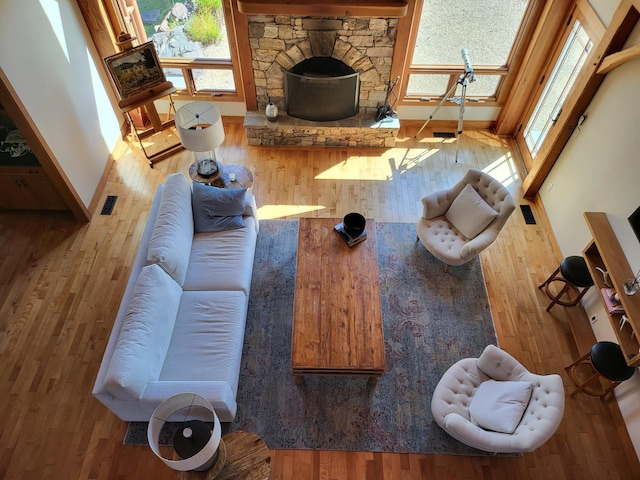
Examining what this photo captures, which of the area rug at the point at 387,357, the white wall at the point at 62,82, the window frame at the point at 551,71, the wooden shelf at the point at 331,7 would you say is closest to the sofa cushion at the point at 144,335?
the area rug at the point at 387,357

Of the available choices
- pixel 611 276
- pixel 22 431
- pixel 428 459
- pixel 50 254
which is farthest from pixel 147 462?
pixel 611 276

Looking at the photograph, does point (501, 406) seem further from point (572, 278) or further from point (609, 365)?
point (572, 278)

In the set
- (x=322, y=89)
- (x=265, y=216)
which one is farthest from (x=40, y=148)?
(x=322, y=89)

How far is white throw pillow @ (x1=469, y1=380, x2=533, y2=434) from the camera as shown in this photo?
2.78 m

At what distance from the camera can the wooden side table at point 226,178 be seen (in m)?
4.16

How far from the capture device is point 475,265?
165 inches

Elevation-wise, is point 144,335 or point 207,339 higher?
point 144,335

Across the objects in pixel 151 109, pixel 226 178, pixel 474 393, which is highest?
pixel 151 109

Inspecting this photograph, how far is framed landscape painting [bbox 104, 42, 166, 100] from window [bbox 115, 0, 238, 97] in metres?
0.51

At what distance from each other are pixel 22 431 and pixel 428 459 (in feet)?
9.99

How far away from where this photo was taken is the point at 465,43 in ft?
15.5

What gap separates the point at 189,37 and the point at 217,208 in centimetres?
232

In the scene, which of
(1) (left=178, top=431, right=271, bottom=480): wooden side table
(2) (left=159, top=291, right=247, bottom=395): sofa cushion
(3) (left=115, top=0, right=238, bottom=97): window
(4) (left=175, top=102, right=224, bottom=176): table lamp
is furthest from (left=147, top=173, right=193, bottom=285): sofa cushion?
(3) (left=115, top=0, right=238, bottom=97): window

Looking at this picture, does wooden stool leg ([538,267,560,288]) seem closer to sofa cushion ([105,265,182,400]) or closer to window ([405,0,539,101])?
window ([405,0,539,101])
